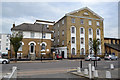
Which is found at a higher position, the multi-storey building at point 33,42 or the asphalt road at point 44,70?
the multi-storey building at point 33,42

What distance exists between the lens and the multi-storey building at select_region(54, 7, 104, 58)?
36812 mm

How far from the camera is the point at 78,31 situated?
38.2m

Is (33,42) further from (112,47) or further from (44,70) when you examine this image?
(112,47)

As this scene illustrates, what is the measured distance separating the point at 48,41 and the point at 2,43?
175ft

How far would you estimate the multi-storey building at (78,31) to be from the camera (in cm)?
3681

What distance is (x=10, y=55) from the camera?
1206 inches

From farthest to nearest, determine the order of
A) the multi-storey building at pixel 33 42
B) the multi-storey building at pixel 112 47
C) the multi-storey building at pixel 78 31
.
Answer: the multi-storey building at pixel 112 47
the multi-storey building at pixel 78 31
the multi-storey building at pixel 33 42

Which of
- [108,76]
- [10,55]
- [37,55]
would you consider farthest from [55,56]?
[108,76]

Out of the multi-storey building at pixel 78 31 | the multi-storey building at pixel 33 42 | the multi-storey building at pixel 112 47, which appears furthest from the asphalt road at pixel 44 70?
the multi-storey building at pixel 112 47

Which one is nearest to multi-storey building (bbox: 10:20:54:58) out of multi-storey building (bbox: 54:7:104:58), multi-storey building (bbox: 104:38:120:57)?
multi-storey building (bbox: 54:7:104:58)

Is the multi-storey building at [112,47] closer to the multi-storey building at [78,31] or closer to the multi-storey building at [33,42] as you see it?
the multi-storey building at [78,31]

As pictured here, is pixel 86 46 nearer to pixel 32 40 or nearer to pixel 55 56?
pixel 55 56

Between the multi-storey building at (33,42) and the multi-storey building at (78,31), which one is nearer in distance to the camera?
the multi-storey building at (33,42)

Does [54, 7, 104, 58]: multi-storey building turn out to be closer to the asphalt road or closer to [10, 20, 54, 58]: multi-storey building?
[10, 20, 54, 58]: multi-storey building
